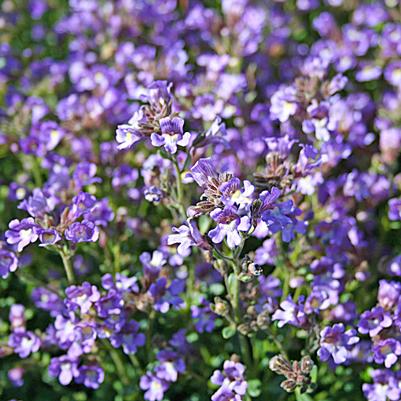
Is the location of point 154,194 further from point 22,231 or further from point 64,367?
point 64,367

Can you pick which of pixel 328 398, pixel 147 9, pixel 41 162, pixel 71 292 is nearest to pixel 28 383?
pixel 71 292

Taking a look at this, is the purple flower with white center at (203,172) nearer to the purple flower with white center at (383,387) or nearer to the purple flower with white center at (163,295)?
the purple flower with white center at (163,295)

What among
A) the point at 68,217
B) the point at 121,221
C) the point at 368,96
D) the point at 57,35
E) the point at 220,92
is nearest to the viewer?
the point at 68,217

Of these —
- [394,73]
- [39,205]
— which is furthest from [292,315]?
[394,73]

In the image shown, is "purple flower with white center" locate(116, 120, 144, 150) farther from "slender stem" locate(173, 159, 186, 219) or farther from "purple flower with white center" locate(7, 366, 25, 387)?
"purple flower with white center" locate(7, 366, 25, 387)

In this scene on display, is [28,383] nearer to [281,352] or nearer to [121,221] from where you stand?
[121,221]

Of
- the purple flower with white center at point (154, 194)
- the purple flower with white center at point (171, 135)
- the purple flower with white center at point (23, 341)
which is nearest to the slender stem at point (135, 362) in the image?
the purple flower with white center at point (23, 341)
